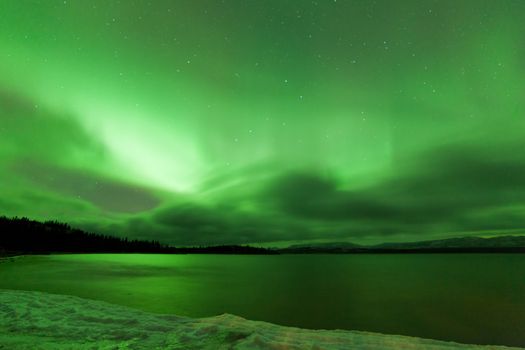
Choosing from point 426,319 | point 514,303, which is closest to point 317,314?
point 426,319

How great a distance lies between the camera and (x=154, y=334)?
11.7 metres

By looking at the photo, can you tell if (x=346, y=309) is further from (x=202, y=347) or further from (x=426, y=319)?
(x=202, y=347)

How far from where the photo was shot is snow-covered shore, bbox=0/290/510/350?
34.2ft

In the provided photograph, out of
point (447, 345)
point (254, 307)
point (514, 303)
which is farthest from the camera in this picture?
point (514, 303)

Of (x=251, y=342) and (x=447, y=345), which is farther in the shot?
(x=447, y=345)

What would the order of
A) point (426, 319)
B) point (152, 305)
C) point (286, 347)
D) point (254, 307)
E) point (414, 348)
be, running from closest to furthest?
1. point (286, 347)
2. point (414, 348)
3. point (426, 319)
4. point (152, 305)
5. point (254, 307)

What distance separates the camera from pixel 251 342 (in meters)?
10.6

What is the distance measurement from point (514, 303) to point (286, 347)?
132 ft

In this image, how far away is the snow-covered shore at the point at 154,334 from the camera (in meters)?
10.4

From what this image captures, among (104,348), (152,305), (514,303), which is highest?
(104,348)

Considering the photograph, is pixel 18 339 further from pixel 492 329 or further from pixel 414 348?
pixel 492 329

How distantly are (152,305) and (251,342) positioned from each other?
1936cm

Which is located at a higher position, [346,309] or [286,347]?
[286,347]

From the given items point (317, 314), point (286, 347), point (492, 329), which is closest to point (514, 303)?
point (492, 329)
